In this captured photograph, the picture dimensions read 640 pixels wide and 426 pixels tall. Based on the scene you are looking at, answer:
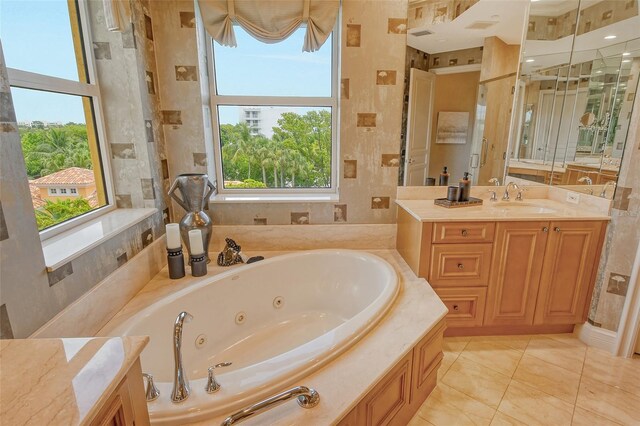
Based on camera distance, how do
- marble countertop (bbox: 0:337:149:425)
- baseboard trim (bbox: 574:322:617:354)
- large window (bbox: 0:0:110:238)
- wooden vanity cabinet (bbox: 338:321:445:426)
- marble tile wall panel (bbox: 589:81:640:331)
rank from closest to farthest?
marble countertop (bbox: 0:337:149:425) < wooden vanity cabinet (bbox: 338:321:445:426) < large window (bbox: 0:0:110:238) < marble tile wall panel (bbox: 589:81:640:331) < baseboard trim (bbox: 574:322:617:354)

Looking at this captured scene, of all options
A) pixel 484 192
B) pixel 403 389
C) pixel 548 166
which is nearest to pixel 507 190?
pixel 484 192

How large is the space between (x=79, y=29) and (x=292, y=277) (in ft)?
6.05

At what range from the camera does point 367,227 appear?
2.39 meters

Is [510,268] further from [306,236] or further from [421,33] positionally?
[421,33]

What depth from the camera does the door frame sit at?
5.95ft

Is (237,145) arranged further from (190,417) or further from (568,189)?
(568,189)

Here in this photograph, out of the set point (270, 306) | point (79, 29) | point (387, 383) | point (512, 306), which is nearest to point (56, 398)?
point (387, 383)

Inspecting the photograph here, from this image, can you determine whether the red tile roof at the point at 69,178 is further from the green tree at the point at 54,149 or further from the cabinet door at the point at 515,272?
the cabinet door at the point at 515,272

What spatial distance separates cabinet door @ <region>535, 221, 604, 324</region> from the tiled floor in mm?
222

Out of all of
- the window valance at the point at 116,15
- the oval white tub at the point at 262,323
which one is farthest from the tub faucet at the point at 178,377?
the window valance at the point at 116,15

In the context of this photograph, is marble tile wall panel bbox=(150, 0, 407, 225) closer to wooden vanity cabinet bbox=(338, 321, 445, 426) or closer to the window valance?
the window valance

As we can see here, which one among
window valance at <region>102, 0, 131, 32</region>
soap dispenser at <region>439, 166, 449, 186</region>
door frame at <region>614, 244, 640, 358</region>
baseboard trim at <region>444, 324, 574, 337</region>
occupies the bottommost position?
baseboard trim at <region>444, 324, 574, 337</region>

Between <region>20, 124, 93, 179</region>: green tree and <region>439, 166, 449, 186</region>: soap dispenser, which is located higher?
<region>20, 124, 93, 179</region>: green tree

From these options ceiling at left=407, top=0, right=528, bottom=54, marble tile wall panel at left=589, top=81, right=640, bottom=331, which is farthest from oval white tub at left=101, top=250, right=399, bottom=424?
ceiling at left=407, top=0, right=528, bottom=54
